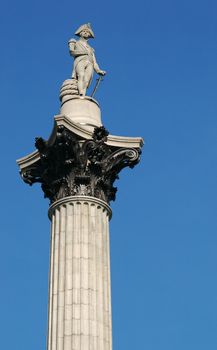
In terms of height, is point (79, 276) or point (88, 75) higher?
point (88, 75)

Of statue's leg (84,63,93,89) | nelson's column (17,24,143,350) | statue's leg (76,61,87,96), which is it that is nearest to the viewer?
nelson's column (17,24,143,350)

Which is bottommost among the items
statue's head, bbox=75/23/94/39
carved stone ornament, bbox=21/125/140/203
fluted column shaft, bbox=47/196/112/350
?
fluted column shaft, bbox=47/196/112/350

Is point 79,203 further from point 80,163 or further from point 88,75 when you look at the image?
point 88,75

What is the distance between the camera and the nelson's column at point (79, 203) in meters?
29.2

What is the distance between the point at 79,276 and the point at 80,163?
4.53 meters

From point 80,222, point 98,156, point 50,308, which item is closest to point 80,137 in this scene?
point 98,156

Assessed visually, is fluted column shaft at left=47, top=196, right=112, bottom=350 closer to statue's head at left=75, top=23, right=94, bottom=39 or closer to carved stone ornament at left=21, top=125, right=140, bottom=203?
carved stone ornament at left=21, top=125, right=140, bottom=203

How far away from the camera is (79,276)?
1177 inches

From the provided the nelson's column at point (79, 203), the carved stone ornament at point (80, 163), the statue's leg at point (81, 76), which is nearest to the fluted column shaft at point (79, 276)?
the nelson's column at point (79, 203)

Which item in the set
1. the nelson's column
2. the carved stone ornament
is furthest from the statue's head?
the carved stone ornament

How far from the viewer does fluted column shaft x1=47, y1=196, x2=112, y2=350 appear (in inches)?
1134

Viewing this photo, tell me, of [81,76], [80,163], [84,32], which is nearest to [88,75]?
[81,76]

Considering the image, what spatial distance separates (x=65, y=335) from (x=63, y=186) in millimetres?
6134

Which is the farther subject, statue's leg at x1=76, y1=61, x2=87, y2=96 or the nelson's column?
statue's leg at x1=76, y1=61, x2=87, y2=96
